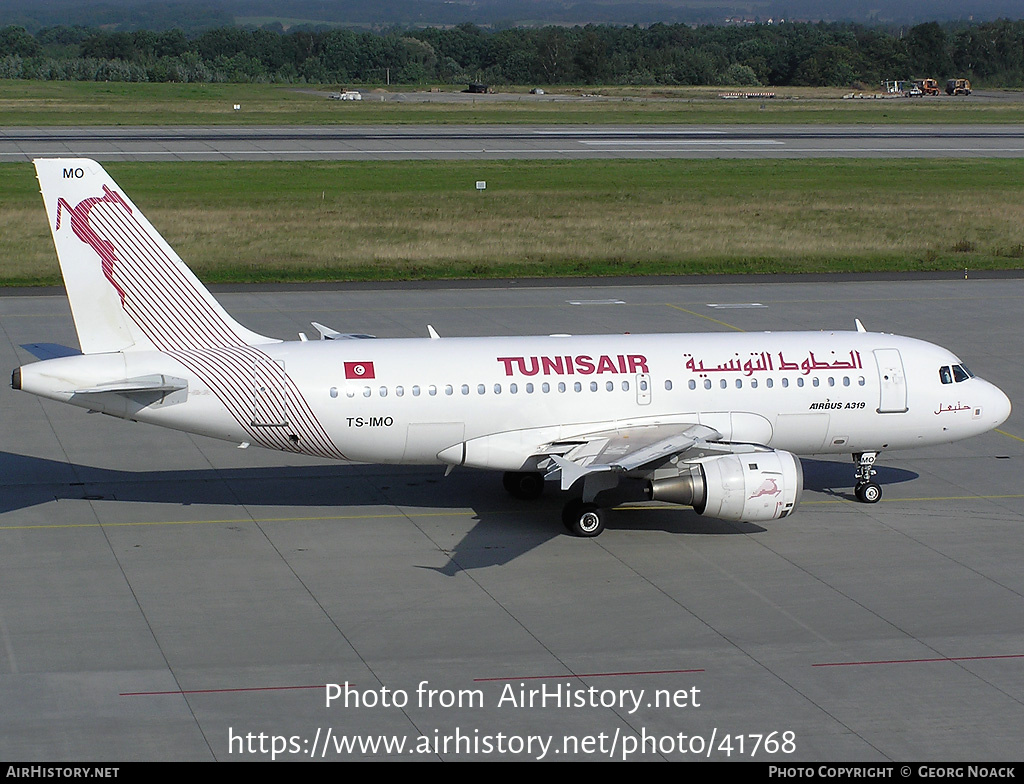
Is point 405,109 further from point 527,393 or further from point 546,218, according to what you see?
point 527,393

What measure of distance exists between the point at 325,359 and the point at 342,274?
37199 mm

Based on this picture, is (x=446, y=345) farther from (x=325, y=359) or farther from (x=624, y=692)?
(x=624, y=692)

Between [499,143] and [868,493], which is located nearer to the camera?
[868,493]

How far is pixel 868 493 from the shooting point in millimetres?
33375

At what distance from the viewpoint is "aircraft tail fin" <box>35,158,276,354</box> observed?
94.9 feet

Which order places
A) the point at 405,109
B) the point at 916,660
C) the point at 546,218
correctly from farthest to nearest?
the point at 405,109 < the point at 546,218 < the point at 916,660

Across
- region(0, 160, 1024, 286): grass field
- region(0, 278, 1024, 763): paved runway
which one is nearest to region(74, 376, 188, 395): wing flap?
region(0, 278, 1024, 763): paved runway

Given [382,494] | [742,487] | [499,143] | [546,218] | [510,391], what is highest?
[499,143]

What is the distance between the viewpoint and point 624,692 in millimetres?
22141

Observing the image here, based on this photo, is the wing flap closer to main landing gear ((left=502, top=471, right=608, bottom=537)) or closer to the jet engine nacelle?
main landing gear ((left=502, top=471, right=608, bottom=537))

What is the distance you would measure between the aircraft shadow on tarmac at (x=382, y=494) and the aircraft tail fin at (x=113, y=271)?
519 centimetres

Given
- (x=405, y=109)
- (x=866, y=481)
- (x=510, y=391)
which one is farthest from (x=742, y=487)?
(x=405, y=109)

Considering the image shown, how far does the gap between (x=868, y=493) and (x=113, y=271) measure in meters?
19.3

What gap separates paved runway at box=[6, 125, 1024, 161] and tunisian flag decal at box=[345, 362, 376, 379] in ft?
261
